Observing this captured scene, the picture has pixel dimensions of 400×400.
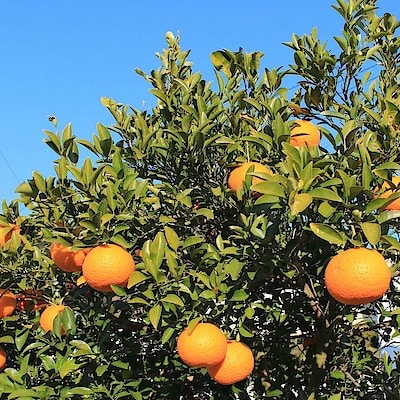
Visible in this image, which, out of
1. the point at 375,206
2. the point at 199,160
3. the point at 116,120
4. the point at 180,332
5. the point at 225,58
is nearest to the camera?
the point at 375,206

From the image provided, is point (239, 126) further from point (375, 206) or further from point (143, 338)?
point (143, 338)

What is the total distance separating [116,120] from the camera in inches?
87.5

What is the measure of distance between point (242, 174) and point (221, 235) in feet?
1.06

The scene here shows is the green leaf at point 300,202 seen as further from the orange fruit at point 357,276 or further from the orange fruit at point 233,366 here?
the orange fruit at point 233,366

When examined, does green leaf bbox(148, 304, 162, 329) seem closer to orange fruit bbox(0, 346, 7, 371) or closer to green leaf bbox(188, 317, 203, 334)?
green leaf bbox(188, 317, 203, 334)

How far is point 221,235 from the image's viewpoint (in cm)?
194

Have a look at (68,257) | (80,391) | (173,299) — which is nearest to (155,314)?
(173,299)

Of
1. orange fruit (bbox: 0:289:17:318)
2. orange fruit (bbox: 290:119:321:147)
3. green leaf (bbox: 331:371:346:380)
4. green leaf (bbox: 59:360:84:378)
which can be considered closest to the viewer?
orange fruit (bbox: 290:119:321:147)

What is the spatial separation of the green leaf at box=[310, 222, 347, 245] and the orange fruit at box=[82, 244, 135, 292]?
0.52m

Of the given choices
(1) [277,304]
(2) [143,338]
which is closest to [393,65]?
(1) [277,304]

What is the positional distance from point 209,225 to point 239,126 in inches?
13.0

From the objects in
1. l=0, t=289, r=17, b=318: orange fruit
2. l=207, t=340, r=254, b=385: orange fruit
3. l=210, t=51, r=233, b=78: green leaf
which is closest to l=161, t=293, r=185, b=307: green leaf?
l=207, t=340, r=254, b=385: orange fruit

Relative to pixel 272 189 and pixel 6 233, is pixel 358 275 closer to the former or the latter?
pixel 272 189

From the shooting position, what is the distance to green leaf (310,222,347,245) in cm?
140
